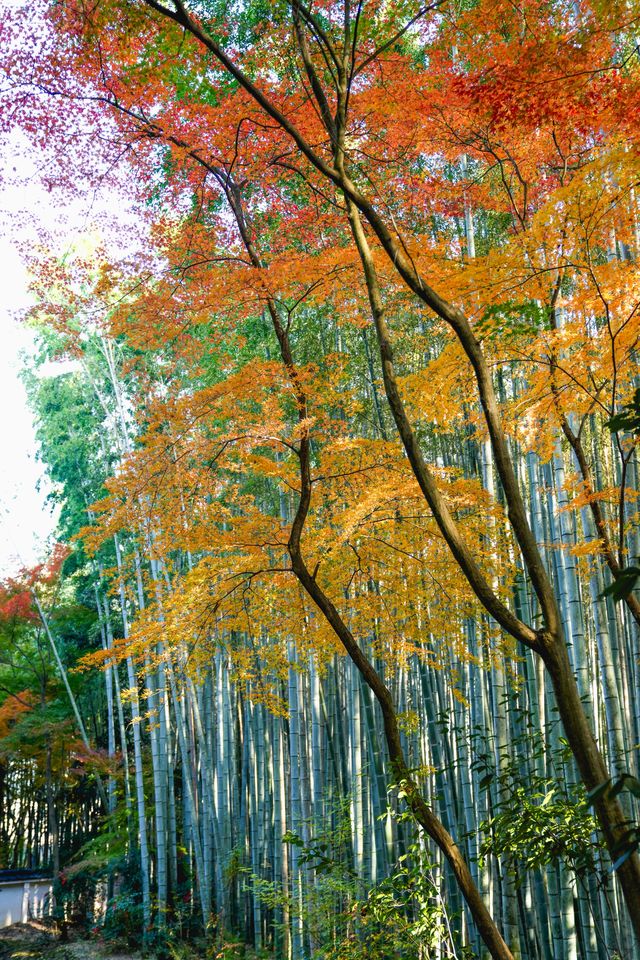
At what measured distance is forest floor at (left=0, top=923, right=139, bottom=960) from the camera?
9.76 meters

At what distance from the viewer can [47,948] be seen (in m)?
10.8

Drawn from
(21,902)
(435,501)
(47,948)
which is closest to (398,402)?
(435,501)

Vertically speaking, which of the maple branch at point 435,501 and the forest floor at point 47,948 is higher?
the maple branch at point 435,501

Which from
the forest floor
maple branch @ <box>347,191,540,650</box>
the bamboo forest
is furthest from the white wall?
maple branch @ <box>347,191,540,650</box>

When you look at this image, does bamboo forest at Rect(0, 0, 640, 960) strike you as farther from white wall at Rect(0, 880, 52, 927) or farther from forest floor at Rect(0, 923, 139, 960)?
white wall at Rect(0, 880, 52, 927)

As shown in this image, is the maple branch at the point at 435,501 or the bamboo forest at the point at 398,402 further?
the bamboo forest at the point at 398,402

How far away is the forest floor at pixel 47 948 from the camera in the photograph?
9.76 m

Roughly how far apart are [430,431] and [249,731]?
15.8 feet

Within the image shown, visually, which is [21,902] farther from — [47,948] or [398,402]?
[398,402]

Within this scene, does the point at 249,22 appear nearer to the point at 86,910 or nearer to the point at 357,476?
the point at 357,476

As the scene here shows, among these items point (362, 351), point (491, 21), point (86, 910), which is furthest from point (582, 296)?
point (86, 910)

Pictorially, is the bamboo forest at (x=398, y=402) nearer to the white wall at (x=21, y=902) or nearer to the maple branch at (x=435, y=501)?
the maple branch at (x=435, y=501)

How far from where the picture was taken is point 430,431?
743 cm

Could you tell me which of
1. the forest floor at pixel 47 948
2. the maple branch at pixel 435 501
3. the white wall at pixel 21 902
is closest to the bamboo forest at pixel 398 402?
the maple branch at pixel 435 501
